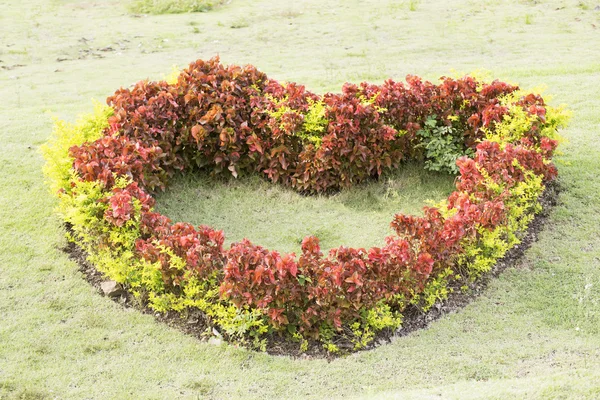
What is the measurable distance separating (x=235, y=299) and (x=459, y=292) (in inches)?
68.0

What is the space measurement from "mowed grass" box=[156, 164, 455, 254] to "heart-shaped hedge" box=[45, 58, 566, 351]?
0.13 meters

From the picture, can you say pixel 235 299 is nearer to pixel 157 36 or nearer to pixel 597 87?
pixel 597 87

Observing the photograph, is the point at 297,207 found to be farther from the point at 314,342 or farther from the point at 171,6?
the point at 171,6

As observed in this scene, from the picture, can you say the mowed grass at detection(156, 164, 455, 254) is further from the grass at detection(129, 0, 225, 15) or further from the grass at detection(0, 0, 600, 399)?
the grass at detection(129, 0, 225, 15)

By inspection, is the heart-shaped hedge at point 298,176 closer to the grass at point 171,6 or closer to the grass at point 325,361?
the grass at point 325,361

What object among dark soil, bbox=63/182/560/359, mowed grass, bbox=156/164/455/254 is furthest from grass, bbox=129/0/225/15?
dark soil, bbox=63/182/560/359

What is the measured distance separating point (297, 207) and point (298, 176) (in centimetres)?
33

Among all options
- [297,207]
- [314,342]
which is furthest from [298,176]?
[314,342]

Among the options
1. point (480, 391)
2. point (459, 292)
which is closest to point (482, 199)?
point (459, 292)

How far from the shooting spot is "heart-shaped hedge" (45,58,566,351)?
5008 mm

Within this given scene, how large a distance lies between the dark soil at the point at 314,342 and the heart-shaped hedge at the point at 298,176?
79mm

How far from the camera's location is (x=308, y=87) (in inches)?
379

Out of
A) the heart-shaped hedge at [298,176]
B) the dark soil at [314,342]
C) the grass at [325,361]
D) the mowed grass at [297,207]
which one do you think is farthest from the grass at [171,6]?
the dark soil at [314,342]

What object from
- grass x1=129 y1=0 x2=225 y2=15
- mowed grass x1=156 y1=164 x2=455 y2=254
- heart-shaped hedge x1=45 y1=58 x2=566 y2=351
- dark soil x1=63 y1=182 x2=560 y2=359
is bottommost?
dark soil x1=63 y1=182 x2=560 y2=359
